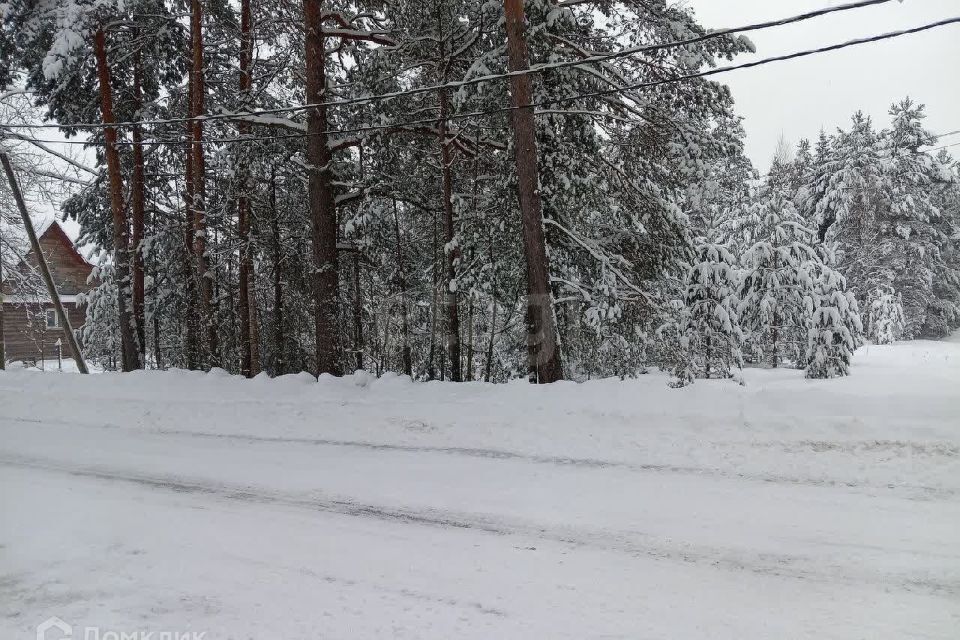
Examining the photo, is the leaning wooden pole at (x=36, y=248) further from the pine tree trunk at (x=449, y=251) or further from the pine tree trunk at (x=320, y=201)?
the pine tree trunk at (x=449, y=251)

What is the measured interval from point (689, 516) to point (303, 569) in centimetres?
337

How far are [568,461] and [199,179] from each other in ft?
41.4

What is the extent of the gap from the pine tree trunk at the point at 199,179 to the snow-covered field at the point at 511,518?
579 centimetres

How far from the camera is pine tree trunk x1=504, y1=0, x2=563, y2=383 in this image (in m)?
9.84

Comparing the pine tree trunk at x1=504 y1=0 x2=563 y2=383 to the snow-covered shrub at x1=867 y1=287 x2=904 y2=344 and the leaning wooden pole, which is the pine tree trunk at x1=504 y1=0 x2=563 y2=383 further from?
the snow-covered shrub at x1=867 y1=287 x2=904 y2=344

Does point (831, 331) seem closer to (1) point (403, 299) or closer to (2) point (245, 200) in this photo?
(1) point (403, 299)

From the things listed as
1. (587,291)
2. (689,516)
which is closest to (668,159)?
(587,291)

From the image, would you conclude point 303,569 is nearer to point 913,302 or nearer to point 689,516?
point 689,516

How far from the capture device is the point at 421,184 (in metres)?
15.1

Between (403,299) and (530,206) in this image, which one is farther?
(403,299)

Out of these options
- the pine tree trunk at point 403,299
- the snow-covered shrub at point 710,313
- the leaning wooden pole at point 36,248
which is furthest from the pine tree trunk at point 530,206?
the leaning wooden pole at point 36,248

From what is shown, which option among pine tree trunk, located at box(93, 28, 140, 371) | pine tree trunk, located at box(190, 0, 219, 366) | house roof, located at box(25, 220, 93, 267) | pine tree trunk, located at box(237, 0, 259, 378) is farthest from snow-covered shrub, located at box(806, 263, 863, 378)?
house roof, located at box(25, 220, 93, 267)

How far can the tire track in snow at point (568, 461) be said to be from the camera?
5.47 m

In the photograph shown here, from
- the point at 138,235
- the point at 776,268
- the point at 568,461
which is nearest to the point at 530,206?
the point at 568,461
